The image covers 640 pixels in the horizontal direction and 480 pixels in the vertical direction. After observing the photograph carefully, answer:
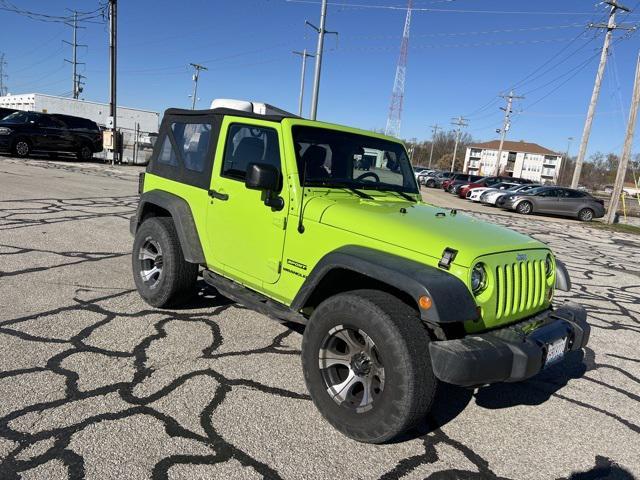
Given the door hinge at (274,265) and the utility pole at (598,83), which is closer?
the door hinge at (274,265)

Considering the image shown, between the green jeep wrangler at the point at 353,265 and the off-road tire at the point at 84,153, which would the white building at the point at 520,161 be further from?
the green jeep wrangler at the point at 353,265

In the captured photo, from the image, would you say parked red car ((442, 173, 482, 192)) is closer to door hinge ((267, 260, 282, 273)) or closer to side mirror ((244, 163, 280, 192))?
door hinge ((267, 260, 282, 273))

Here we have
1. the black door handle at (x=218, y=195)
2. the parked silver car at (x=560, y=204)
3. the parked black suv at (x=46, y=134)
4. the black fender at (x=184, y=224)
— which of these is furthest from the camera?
the parked silver car at (x=560, y=204)

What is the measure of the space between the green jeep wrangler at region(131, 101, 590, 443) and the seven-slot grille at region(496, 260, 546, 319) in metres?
0.01

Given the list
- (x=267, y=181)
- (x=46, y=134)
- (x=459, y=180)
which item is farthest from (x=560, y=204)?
(x=46, y=134)

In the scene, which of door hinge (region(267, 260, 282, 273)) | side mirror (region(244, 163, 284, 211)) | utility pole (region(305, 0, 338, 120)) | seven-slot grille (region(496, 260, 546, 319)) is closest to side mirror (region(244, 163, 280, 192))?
side mirror (region(244, 163, 284, 211))

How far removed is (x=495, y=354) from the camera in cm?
260

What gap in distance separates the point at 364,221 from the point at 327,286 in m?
0.53

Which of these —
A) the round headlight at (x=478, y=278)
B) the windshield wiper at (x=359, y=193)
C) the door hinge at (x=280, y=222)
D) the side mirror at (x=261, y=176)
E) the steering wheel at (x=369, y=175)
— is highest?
the steering wheel at (x=369, y=175)

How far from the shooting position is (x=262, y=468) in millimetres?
2535

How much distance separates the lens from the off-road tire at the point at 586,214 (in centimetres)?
2178

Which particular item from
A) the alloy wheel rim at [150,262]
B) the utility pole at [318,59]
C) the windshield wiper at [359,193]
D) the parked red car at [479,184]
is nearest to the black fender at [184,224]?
the alloy wheel rim at [150,262]

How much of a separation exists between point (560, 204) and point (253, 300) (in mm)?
21476

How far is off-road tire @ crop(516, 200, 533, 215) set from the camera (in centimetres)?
2184
